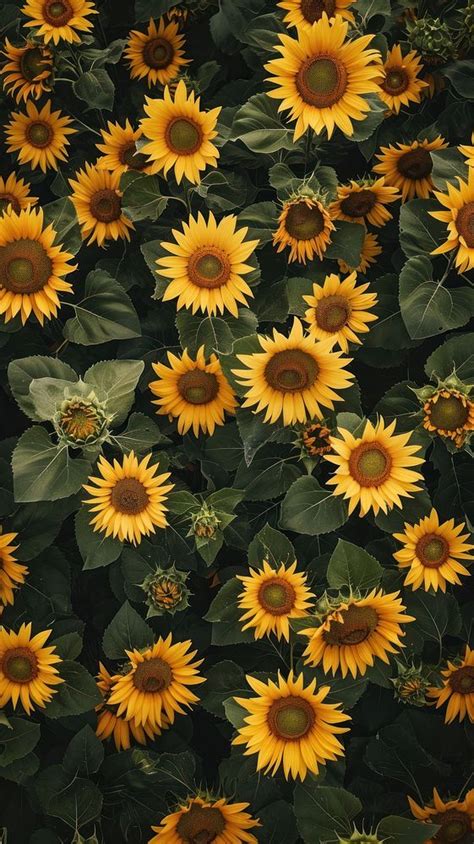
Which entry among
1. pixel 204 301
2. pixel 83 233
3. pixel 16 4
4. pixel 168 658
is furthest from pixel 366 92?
pixel 168 658

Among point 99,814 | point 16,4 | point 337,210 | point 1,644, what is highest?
point 16,4

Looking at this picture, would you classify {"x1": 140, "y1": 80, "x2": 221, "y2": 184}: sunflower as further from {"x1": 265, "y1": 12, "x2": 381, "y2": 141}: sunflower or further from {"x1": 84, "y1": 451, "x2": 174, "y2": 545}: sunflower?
{"x1": 84, "y1": 451, "x2": 174, "y2": 545}: sunflower

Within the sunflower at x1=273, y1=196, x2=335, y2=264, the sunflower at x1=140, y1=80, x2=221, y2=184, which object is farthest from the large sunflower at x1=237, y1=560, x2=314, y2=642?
the sunflower at x1=140, y1=80, x2=221, y2=184

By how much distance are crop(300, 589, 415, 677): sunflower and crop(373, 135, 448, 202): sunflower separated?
0.74 meters

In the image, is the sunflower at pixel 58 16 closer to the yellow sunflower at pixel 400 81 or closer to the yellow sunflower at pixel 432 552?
the yellow sunflower at pixel 400 81

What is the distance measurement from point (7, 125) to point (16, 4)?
0.24m

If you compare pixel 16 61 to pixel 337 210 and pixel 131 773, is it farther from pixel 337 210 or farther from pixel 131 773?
pixel 131 773

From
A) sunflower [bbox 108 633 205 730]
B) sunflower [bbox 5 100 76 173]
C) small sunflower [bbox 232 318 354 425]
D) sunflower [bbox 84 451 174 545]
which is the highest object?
sunflower [bbox 5 100 76 173]

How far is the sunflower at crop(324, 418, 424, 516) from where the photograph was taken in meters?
1.35

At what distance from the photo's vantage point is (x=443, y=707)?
1636 millimetres

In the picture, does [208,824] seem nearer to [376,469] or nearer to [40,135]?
[376,469]

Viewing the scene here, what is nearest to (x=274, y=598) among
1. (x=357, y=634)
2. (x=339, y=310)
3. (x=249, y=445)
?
(x=357, y=634)

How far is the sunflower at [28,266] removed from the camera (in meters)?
1.46

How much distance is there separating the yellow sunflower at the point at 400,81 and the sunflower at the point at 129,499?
31.3 inches
